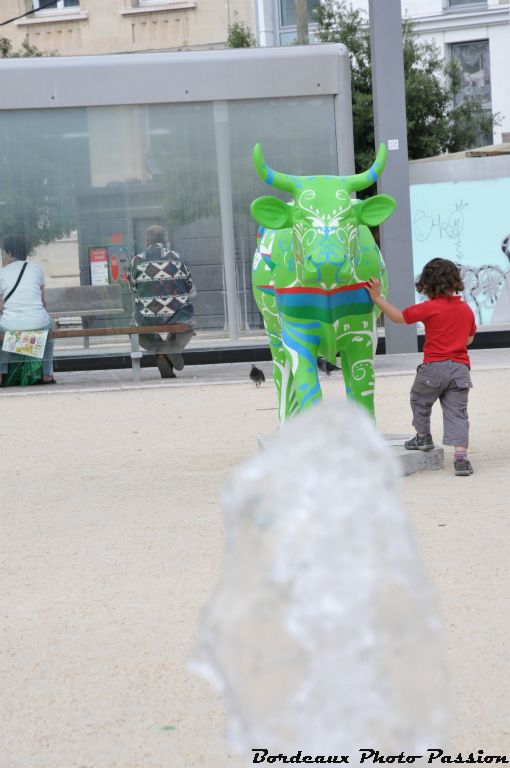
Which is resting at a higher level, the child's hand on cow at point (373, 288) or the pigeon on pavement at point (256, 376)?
the child's hand on cow at point (373, 288)

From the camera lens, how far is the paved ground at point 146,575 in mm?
3801

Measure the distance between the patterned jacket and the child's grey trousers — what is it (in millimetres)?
7213

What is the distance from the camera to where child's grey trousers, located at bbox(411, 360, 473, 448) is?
786cm

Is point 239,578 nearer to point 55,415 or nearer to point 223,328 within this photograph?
point 55,415

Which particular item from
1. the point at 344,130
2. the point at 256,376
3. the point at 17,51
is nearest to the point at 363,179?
the point at 256,376

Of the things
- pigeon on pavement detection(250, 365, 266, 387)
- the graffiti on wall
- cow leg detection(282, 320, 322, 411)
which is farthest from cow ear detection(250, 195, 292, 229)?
the graffiti on wall

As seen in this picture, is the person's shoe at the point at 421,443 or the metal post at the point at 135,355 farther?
the metal post at the point at 135,355

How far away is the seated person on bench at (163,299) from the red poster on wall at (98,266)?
152 cm

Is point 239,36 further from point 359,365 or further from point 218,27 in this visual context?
point 359,365

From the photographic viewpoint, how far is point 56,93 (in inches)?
637

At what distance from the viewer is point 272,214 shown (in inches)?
299

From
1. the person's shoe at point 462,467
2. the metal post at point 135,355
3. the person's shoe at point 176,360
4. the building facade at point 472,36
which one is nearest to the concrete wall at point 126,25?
the building facade at point 472,36

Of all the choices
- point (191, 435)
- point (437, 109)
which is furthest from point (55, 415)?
point (437, 109)

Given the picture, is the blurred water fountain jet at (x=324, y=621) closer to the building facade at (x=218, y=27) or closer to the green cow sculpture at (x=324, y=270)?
the green cow sculpture at (x=324, y=270)
